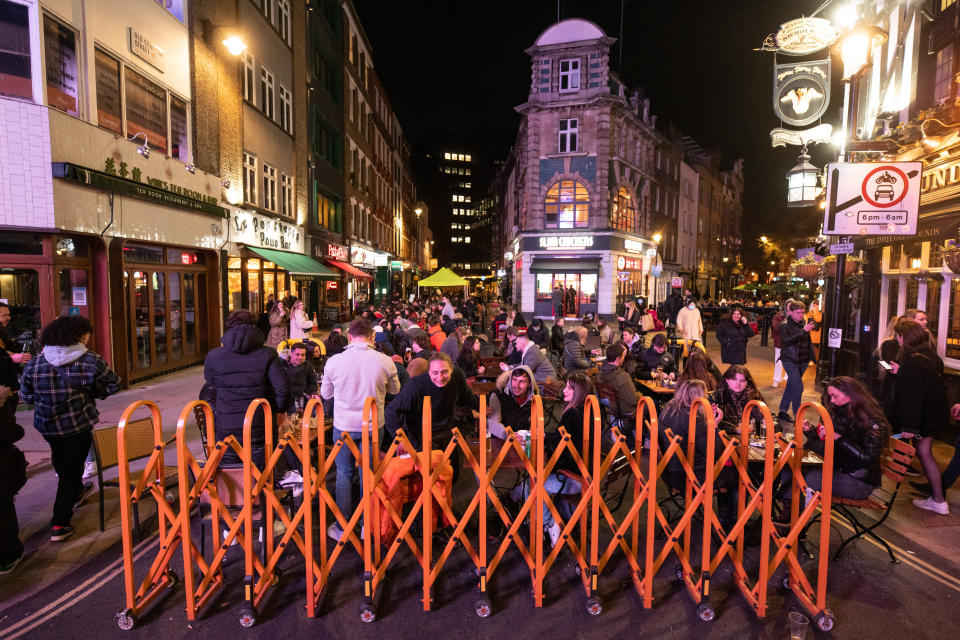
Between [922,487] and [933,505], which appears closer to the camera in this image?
[933,505]

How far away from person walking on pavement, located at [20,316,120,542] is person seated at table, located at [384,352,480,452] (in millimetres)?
2788

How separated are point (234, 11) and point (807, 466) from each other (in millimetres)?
16538

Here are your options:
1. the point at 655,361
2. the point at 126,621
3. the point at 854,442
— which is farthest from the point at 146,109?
the point at 854,442

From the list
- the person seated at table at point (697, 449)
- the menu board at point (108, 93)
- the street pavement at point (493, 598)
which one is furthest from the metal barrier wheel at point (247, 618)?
the menu board at point (108, 93)

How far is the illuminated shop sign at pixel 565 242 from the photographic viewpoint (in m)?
30.8

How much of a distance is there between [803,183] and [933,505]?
838 centimetres

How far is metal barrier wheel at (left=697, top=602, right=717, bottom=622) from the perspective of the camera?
3691 millimetres

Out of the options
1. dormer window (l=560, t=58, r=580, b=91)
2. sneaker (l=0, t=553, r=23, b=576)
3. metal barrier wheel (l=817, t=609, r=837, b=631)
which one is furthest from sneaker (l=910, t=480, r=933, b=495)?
dormer window (l=560, t=58, r=580, b=91)

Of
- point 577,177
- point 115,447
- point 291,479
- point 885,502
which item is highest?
point 577,177

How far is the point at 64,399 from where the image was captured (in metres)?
4.62

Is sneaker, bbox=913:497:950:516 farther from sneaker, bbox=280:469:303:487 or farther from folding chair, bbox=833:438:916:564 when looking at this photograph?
sneaker, bbox=280:469:303:487

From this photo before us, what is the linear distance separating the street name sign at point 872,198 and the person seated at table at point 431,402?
6590mm

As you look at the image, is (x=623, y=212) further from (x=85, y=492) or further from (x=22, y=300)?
(x=85, y=492)

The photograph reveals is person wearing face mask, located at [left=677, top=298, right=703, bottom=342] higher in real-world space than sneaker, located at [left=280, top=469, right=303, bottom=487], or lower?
higher
